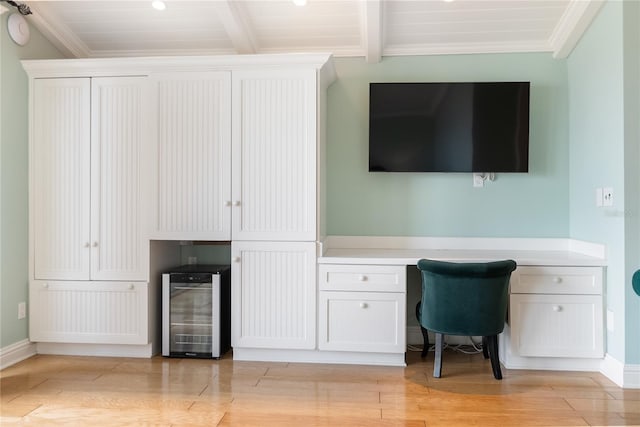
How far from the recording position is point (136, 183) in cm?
329

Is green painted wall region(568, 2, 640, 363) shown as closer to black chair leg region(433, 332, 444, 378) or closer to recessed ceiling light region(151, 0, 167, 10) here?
black chair leg region(433, 332, 444, 378)

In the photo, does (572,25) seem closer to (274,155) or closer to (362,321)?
(274,155)

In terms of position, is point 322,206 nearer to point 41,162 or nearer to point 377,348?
point 377,348

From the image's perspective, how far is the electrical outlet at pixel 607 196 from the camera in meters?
2.89

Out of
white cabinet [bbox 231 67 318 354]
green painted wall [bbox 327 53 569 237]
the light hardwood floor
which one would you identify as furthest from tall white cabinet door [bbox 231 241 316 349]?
green painted wall [bbox 327 53 569 237]

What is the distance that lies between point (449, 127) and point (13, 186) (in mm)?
3191

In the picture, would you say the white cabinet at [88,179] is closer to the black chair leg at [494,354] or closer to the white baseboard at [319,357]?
the white baseboard at [319,357]

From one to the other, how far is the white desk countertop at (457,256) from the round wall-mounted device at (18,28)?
2.63 metres

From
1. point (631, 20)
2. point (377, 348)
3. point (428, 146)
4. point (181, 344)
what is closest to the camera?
point (631, 20)

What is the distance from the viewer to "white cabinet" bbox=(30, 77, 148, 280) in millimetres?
3293

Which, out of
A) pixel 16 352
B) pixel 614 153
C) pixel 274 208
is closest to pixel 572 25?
pixel 614 153

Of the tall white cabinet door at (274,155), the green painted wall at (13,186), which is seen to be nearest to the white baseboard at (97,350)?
the green painted wall at (13,186)

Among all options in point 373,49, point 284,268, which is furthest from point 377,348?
point 373,49

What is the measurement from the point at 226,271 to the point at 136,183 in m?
0.91
